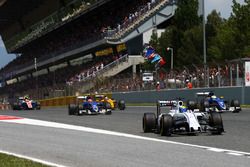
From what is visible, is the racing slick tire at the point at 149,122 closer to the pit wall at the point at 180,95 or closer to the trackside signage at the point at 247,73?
the pit wall at the point at 180,95

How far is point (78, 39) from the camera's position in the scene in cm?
6444

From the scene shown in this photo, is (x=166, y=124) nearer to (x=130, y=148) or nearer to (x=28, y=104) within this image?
(x=130, y=148)

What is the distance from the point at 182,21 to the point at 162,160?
39.1m

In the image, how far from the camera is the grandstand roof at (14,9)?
Result: 76250 millimetres

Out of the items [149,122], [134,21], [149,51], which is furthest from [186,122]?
[134,21]

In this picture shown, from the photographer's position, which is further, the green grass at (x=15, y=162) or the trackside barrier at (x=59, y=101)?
the trackside barrier at (x=59, y=101)

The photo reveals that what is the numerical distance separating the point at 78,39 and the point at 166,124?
52.2 metres

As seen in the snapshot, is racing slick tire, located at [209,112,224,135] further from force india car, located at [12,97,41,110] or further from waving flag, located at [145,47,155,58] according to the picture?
waving flag, located at [145,47,155,58]

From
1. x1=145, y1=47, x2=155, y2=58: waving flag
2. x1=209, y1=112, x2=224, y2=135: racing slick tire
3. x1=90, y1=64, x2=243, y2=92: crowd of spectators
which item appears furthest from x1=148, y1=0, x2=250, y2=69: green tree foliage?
x1=209, y1=112, x2=224, y2=135: racing slick tire

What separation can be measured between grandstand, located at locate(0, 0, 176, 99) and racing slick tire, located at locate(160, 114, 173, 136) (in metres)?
23.8

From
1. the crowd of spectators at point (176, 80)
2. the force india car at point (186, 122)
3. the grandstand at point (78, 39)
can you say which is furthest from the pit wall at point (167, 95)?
the force india car at point (186, 122)

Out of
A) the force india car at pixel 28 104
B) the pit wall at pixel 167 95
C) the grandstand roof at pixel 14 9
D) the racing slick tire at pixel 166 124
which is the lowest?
the racing slick tire at pixel 166 124

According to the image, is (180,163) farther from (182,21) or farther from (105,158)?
(182,21)

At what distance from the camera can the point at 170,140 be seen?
12102mm
